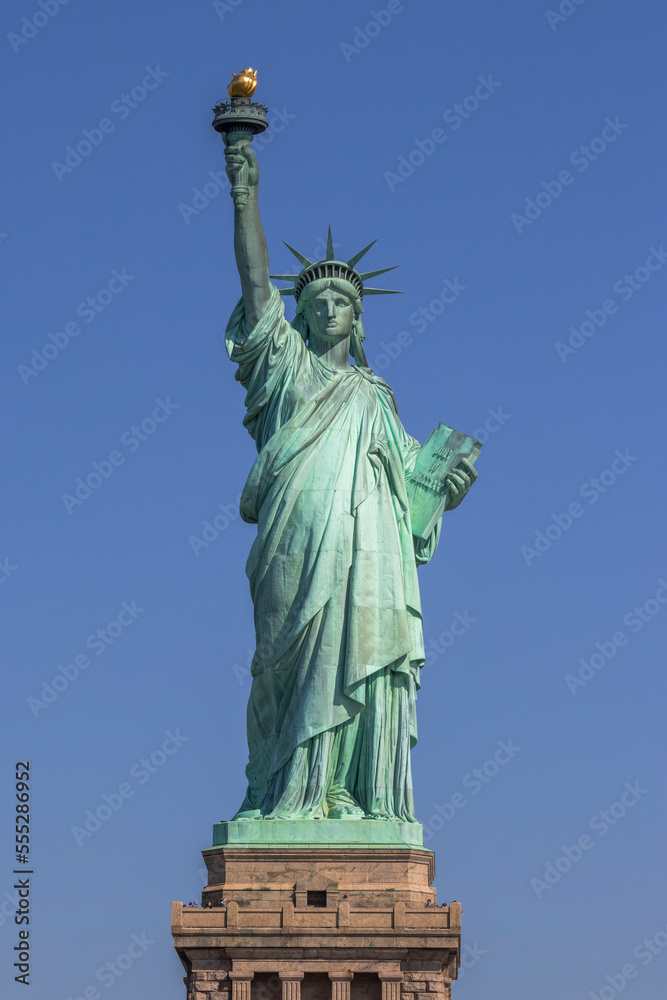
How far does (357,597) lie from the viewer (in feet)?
99.8

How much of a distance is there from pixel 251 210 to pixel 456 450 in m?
A: 4.39

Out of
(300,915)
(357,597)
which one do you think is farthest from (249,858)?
(357,597)

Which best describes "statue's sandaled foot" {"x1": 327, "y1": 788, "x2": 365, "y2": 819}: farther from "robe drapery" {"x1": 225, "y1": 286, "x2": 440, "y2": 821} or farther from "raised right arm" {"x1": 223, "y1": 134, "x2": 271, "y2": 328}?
"raised right arm" {"x1": 223, "y1": 134, "x2": 271, "y2": 328}

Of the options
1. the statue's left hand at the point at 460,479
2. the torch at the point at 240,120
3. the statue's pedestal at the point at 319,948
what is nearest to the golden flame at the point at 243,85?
the torch at the point at 240,120

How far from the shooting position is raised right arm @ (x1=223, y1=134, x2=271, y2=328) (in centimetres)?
3077

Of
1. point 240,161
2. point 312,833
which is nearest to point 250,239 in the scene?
point 240,161

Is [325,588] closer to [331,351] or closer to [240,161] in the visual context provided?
[331,351]

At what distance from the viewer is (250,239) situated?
30.8 meters

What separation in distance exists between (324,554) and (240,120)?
589 cm

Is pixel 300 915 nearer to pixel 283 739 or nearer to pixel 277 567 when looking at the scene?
pixel 283 739

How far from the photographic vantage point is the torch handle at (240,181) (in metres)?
30.7

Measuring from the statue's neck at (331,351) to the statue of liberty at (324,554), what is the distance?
28mm

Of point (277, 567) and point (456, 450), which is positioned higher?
point (456, 450)

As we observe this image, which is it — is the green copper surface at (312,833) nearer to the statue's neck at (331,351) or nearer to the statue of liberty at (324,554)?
the statue of liberty at (324,554)
